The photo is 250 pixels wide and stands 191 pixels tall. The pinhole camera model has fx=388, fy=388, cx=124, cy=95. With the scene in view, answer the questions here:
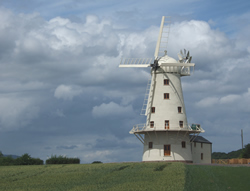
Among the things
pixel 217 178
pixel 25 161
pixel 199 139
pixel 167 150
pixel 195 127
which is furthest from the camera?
pixel 199 139

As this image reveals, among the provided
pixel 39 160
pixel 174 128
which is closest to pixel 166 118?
pixel 174 128

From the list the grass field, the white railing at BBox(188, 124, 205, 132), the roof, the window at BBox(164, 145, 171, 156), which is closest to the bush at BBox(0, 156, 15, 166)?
the grass field

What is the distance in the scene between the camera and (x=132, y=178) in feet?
128

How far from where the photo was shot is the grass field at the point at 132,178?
35.1 m

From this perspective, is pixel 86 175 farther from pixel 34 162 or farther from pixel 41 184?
pixel 34 162

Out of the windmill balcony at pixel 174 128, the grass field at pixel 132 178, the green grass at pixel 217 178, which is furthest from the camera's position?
the windmill balcony at pixel 174 128

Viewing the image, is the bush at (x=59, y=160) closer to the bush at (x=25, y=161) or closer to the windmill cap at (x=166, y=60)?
the bush at (x=25, y=161)

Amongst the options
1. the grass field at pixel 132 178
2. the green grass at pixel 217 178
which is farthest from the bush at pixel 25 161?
the green grass at pixel 217 178

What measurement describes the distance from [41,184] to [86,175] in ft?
19.5

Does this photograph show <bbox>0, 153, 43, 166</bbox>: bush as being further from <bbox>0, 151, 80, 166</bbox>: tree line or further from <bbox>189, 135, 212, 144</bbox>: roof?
<bbox>189, 135, 212, 144</bbox>: roof

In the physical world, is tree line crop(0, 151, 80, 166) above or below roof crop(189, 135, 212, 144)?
below

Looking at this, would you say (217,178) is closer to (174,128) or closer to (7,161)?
(174,128)

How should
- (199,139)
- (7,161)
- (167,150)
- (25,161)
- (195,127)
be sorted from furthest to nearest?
(199,139) → (7,161) → (25,161) → (195,127) → (167,150)

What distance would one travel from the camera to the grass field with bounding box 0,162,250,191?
35.1 metres
